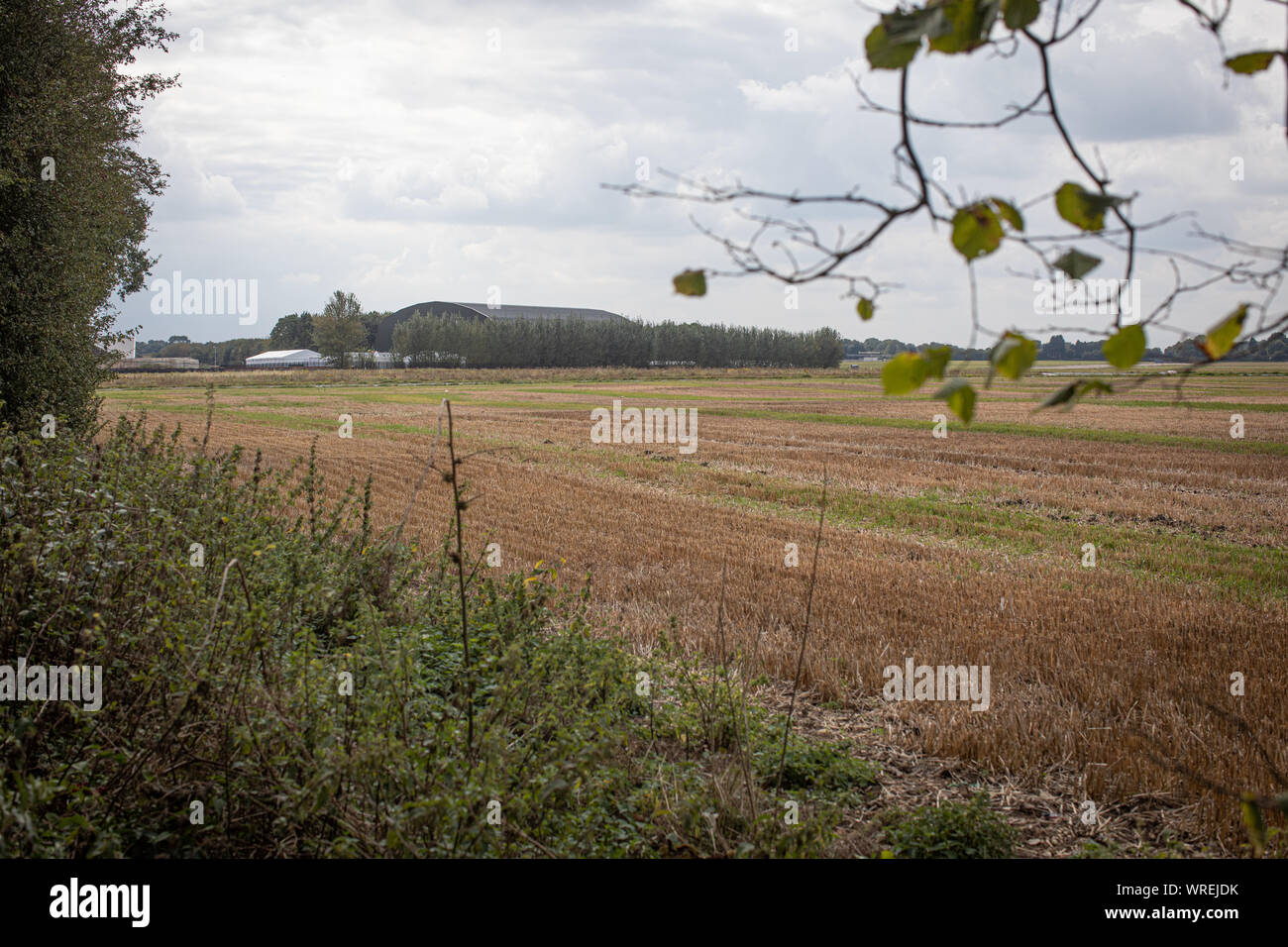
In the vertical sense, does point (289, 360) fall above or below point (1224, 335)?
above

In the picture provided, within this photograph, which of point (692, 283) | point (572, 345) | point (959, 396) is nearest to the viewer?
point (959, 396)

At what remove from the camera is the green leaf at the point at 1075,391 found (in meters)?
1.67

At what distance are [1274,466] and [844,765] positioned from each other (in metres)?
21.9

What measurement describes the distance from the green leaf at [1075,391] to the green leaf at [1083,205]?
31 centimetres

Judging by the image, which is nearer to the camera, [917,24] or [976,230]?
[917,24]

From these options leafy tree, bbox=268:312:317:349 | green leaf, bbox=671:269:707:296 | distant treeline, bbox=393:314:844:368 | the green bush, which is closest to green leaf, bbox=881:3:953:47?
green leaf, bbox=671:269:707:296

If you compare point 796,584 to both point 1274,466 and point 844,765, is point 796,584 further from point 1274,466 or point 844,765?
point 1274,466

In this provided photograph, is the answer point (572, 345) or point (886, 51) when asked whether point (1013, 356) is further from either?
point (572, 345)

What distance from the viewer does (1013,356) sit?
165 cm

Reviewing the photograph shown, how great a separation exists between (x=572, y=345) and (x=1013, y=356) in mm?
120586

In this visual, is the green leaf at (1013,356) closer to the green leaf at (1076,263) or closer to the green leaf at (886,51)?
the green leaf at (1076,263)

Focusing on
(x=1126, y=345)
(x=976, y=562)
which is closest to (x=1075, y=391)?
(x=1126, y=345)

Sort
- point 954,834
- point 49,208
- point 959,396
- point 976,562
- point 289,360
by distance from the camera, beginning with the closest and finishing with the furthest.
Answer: point 959,396 → point 954,834 → point 976,562 → point 49,208 → point 289,360
